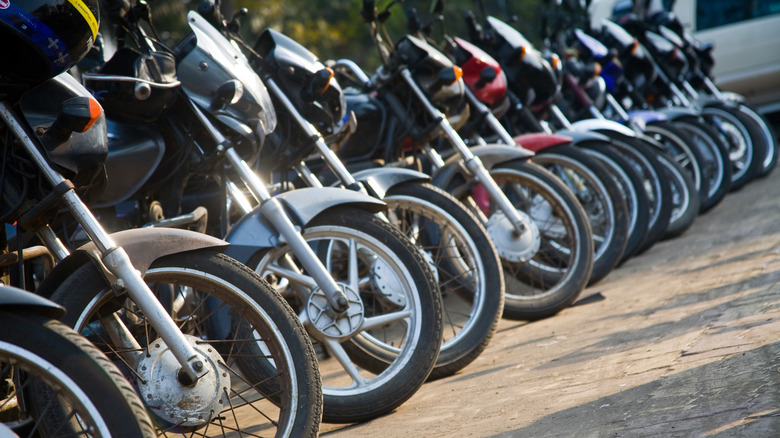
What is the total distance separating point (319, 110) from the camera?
397 centimetres

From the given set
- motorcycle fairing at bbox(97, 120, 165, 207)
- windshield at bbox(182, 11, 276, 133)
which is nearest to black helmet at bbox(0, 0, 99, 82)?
motorcycle fairing at bbox(97, 120, 165, 207)

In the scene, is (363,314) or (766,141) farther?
(766,141)

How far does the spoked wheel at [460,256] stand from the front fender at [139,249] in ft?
4.80

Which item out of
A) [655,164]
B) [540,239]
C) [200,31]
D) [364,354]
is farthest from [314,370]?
[655,164]

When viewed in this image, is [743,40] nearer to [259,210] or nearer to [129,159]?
[259,210]

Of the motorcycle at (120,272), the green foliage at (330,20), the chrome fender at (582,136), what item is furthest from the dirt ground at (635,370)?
the green foliage at (330,20)

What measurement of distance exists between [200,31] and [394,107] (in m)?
1.45

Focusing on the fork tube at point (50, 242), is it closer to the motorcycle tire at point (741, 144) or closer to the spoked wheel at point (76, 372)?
the spoked wheel at point (76, 372)

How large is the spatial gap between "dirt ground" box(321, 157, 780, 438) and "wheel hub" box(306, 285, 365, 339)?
0.35 m

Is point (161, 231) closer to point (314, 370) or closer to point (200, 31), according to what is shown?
point (314, 370)

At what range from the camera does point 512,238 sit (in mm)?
4688

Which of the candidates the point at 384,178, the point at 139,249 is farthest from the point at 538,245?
the point at 139,249

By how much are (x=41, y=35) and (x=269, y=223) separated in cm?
102

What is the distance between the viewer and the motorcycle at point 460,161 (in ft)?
15.4
